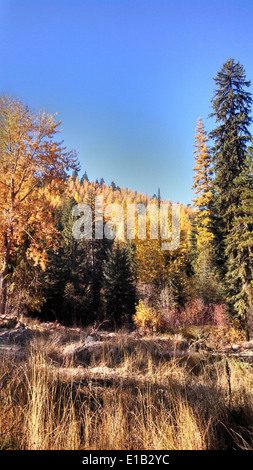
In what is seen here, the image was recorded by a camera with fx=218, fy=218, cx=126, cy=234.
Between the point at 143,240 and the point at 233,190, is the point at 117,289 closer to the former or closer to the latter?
the point at 143,240

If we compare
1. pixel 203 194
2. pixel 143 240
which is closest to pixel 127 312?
pixel 143 240

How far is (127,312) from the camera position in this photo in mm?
23734

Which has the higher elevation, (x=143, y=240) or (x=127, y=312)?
(x=143, y=240)

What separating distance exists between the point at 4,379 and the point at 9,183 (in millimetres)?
9341

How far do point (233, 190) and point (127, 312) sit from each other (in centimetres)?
1695

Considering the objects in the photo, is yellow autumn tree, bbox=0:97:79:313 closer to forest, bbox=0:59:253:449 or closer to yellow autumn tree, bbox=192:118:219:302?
forest, bbox=0:59:253:449

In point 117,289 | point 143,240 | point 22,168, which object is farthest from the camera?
point 117,289

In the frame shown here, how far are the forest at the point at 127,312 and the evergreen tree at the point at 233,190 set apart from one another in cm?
7

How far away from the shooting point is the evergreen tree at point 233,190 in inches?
462

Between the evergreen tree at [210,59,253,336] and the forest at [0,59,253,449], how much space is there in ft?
0.23

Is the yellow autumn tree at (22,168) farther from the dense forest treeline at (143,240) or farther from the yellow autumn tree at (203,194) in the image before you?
the yellow autumn tree at (203,194)
